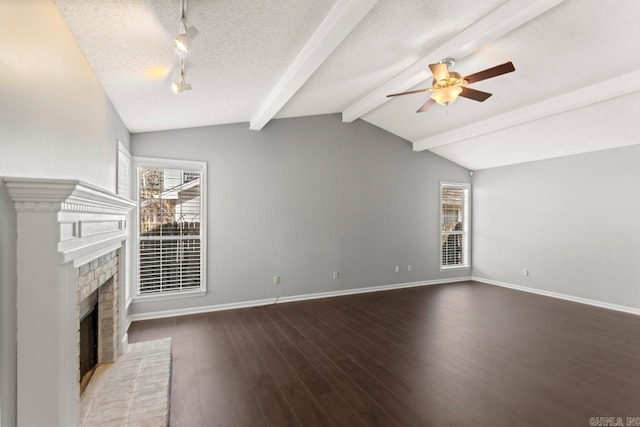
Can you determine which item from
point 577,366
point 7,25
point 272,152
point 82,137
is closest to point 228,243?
point 272,152

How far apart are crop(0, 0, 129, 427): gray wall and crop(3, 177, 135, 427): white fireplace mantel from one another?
0.12 ft

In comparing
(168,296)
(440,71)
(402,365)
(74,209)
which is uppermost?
(440,71)

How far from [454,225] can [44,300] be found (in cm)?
716

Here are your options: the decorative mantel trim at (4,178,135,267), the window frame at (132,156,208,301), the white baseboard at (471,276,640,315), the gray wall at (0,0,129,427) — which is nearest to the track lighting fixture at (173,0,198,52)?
the gray wall at (0,0,129,427)

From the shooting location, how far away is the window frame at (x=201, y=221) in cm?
420

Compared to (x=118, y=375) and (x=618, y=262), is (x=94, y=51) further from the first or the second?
(x=618, y=262)

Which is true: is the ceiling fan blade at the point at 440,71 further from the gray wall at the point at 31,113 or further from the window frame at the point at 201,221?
the window frame at the point at 201,221

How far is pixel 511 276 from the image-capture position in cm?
631

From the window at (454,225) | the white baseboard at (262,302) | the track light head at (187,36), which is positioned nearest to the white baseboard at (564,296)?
the window at (454,225)

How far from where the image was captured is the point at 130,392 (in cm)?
245

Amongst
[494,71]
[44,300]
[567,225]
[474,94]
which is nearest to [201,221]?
[44,300]

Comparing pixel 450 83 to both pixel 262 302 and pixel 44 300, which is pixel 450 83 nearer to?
pixel 44 300

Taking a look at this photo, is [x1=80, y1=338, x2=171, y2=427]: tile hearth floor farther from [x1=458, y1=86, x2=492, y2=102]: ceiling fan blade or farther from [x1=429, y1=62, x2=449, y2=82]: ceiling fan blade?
[x1=458, y1=86, x2=492, y2=102]: ceiling fan blade

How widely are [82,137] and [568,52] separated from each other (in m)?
4.61
